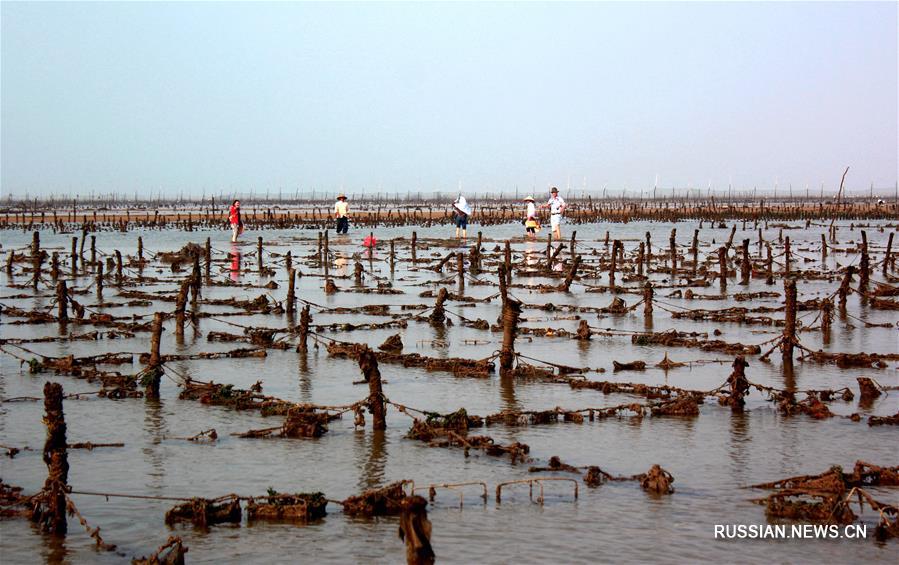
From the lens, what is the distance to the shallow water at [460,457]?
8.66 meters

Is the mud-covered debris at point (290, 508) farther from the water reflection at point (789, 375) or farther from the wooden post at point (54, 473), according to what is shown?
the water reflection at point (789, 375)

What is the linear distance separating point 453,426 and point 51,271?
23.2 meters

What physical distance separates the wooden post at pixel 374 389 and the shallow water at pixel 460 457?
20 cm

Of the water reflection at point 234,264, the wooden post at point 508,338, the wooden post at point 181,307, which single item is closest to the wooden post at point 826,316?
the wooden post at point 508,338

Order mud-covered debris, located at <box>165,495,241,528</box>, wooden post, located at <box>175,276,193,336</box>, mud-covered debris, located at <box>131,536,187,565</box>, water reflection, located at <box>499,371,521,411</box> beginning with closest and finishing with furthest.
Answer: mud-covered debris, located at <box>131,536,187,565</box>
mud-covered debris, located at <box>165,495,241,528</box>
water reflection, located at <box>499,371,521,411</box>
wooden post, located at <box>175,276,193,336</box>

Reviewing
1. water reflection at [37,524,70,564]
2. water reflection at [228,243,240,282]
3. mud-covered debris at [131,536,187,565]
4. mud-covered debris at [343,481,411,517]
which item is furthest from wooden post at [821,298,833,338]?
water reflection at [228,243,240,282]

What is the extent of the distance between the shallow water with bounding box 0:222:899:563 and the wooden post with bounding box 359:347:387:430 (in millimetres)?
205

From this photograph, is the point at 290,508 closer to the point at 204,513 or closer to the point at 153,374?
the point at 204,513

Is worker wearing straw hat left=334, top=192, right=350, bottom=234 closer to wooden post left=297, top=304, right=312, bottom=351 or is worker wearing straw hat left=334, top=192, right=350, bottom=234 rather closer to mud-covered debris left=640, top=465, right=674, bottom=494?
wooden post left=297, top=304, right=312, bottom=351

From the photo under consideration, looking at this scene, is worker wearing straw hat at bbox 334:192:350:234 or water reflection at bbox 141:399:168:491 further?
worker wearing straw hat at bbox 334:192:350:234

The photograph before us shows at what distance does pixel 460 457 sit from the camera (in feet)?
36.6

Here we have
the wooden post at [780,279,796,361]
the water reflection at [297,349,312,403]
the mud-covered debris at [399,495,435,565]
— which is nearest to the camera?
the mud-covered debris at [399,495,435,565]

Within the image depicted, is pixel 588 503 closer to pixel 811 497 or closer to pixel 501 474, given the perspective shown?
pixel 501 474

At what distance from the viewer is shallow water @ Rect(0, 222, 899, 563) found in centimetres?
866
